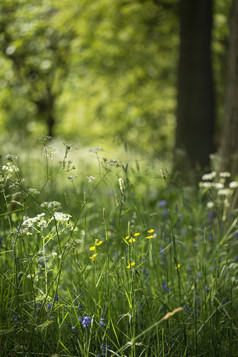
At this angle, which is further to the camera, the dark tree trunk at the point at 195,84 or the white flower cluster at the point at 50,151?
the dark tree trunk at the point at 195,84

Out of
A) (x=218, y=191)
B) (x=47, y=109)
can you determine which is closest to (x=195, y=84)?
(x=218, y=191)

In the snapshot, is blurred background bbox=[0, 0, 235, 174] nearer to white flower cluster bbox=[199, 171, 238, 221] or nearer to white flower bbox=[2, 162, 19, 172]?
white flower cluster bbox=[199, 171, 238, 221]

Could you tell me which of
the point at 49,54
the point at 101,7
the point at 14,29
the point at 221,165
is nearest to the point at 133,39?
the point at 101,7

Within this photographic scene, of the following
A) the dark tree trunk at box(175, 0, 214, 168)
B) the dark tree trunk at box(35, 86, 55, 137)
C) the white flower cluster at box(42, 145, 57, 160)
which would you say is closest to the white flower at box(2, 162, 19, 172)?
the white flower cluster at box(42, 145, 57, 160)

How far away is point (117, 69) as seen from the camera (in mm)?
10008

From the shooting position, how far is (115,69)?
997 centimetres

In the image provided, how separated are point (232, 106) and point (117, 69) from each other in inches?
232

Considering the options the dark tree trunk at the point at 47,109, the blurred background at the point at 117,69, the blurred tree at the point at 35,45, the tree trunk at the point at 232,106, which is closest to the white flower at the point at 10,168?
the blurred background at the point at 117,69

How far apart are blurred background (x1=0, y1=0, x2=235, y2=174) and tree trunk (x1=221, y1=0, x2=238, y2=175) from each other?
1.05 feet

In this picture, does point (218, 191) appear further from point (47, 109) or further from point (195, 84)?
point (47, 109)

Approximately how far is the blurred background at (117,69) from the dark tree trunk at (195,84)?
17 mm

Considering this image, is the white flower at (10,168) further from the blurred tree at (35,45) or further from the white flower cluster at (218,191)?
the blurred tree at (35,45)

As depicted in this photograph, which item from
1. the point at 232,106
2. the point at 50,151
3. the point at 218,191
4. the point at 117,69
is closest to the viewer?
the point at 50,151

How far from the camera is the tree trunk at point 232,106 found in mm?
4449
